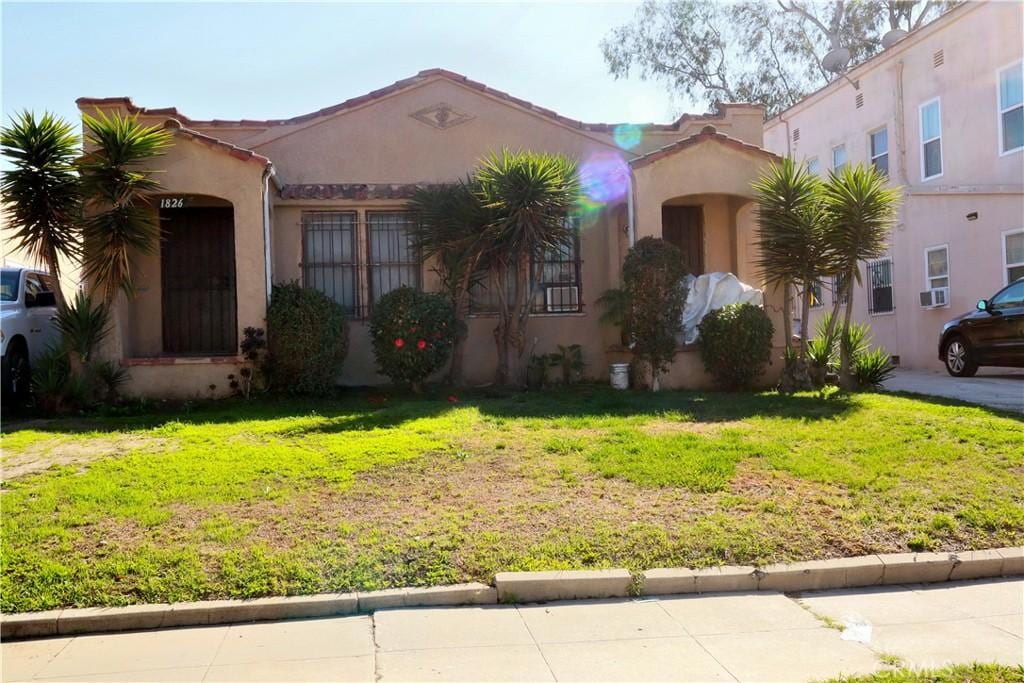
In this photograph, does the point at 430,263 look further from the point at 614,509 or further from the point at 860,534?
the point at 860,534

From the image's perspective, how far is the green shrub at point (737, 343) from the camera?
34.4 ft

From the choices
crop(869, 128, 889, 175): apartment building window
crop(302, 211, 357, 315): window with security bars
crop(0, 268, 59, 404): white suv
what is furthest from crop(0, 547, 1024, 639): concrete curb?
crop(869, 128, 889, 175): apartment building window

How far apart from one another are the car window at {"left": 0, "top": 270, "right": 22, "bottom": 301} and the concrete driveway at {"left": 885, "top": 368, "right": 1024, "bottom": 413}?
41.0 ft

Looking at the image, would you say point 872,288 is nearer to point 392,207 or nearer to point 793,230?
point 793,230

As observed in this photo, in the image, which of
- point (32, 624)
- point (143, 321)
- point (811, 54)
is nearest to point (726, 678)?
point (32, 624)

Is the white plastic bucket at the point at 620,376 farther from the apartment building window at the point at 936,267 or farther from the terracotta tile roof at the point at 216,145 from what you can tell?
the apartment building window at the point at 936,267

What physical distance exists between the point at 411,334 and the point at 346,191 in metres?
2.99

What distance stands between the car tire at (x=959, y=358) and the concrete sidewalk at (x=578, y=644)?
989cm

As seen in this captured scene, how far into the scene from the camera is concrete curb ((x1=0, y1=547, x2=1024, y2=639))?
436 cm

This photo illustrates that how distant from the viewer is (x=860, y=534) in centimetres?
539

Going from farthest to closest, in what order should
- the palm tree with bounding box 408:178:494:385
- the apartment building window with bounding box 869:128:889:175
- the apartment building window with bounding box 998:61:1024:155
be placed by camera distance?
the apartment building window with bounding box 869:128:889:175, the apartment building window with bounding box 998:61:1024:155, the palm tree with bounding box 408:178:494:385

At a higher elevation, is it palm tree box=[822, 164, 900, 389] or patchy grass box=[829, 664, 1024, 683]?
palm tree box=[822, 164, 900, 389]

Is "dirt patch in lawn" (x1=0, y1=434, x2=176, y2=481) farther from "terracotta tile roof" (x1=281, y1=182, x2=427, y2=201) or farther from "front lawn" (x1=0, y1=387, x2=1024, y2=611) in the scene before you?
"terracotta tile roof" (x1=281, y1=182, x2=427, y2=201)

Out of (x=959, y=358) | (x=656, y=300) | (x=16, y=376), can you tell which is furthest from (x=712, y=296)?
(x=16, y=376)
